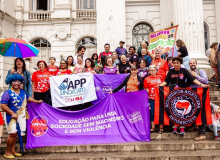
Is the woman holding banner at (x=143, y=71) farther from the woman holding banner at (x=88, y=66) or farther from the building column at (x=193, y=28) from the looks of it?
the building column at (x=193, y=28)

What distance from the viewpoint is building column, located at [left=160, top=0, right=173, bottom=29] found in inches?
567

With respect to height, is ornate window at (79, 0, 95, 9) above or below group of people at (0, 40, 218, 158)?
above

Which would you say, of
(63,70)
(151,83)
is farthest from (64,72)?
(151,83)

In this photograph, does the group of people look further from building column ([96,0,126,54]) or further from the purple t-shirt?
building column ([96,0,126,54])

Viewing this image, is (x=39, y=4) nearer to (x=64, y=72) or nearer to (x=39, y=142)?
(x=64, y=72)

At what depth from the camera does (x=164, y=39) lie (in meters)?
8.54

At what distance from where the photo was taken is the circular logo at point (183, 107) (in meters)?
5.68

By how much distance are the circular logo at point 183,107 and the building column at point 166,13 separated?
982 centimetres

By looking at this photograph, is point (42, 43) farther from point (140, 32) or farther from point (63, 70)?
point (63, 70)

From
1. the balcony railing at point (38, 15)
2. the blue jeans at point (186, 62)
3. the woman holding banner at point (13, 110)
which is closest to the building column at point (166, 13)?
the blue jeans at point (186, 62)

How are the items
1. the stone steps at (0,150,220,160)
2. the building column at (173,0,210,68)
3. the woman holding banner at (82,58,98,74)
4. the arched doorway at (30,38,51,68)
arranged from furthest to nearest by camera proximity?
the arched doorway at (30,38,51,68), the building column at (173,0,210,68), the woman holding banner at (82,58,98,74), the stone steps at (0,150,220,160)

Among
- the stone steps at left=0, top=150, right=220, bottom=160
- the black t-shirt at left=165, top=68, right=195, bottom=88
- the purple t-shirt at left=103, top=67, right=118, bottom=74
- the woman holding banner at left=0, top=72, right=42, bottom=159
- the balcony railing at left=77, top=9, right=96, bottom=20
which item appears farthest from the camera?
the balcony railing at left=77, top=9, right=96, bottom=20

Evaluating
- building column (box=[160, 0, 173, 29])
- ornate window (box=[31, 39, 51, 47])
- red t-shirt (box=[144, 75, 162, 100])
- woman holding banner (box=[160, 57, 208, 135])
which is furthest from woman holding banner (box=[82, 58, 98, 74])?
ornate window (box=[31, 39, 51, 47])

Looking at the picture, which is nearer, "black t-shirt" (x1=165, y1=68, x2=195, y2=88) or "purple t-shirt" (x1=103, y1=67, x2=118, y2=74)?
"black t-shirt" (x1=165, y1=68, x2=195, y2=88)
